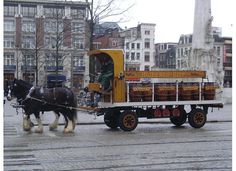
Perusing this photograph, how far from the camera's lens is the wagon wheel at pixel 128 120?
17.5 metres

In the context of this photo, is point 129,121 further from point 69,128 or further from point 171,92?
point 69,128

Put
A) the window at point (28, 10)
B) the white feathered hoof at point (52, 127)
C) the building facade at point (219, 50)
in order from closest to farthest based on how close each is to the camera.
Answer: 1. the white feathered hoof at point (52, 127)
2. the window at point (28, 10)
3. the building facade at point (219, 50)

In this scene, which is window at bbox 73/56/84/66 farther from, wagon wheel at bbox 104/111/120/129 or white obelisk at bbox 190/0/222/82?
wagon wheel at bbox 104/111/120/129

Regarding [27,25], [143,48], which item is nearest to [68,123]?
[27,25]

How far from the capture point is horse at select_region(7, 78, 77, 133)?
16.9 metres

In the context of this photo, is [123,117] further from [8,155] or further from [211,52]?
[211,52]

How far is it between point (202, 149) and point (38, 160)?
4.45 m

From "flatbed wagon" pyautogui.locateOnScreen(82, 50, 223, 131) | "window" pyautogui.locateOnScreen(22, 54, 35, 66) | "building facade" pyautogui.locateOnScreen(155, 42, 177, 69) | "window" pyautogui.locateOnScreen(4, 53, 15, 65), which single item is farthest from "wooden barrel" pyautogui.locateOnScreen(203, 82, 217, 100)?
"building facade" pyautogui.locateOnScreen(155, 42, 177, 69)

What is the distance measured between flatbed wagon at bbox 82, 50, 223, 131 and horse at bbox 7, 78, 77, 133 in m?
1.10

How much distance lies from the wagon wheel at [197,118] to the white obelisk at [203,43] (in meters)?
22.9

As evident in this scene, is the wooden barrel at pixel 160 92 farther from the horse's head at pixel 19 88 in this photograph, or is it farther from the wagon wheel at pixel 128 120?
the horse's head at pixel 19 88

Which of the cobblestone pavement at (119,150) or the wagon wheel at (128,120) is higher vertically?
the wagon wheel at (128,120)

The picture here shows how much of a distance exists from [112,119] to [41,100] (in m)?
3.02

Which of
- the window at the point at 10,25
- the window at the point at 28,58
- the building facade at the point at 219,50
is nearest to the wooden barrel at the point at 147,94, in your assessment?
the window at the point at 28,58
